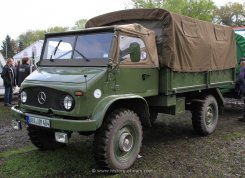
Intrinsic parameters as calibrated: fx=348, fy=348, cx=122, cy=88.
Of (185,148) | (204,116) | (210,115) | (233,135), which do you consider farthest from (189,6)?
(185,148)

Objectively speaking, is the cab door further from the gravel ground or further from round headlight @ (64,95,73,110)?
the gravel ground

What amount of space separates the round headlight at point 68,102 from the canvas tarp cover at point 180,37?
87.8 inches

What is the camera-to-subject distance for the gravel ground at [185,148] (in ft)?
18.4

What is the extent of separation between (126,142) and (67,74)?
144 centimetres

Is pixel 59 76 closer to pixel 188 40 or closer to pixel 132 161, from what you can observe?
pixel 132 161

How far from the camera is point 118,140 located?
5.45 m

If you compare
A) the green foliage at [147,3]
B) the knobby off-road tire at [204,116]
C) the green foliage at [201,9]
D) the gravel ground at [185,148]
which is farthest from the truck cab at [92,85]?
the green foliage at [201,9]

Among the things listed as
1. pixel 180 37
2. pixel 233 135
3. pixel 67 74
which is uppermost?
pixel 180 37

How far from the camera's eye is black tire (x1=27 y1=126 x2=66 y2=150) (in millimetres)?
6309

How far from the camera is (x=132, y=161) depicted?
18.7 ft

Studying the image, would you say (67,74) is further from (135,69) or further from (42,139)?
(42,139)

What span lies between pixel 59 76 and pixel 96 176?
1.64 meters

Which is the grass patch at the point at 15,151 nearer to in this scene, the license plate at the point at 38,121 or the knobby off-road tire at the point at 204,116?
the license plate at the point at 38,121

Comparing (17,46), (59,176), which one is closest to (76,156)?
(59,176)
